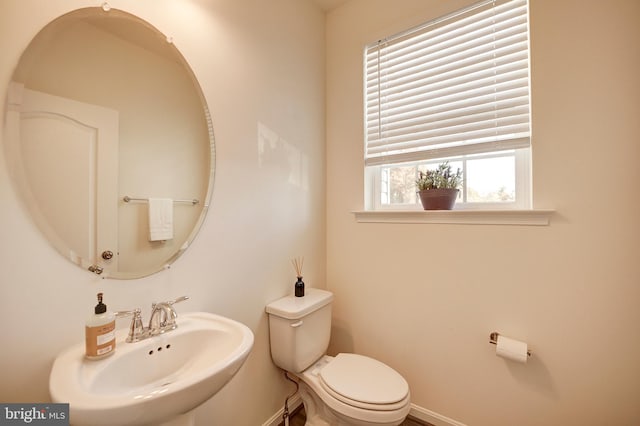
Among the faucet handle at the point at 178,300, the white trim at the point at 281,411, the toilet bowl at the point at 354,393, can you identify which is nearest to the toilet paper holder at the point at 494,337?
the toilet bowl at the point at 354,393

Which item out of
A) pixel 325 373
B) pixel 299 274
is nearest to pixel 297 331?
pixel 325 373

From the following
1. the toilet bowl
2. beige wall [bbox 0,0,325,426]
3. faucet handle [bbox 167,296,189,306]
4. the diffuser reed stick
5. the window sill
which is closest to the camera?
beige wall [bbox 0,0,325,426]

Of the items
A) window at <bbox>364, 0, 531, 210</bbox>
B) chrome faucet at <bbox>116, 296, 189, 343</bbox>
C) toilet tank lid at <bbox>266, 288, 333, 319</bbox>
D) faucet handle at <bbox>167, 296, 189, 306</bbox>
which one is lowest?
toilet tank lid at <bbox>266, 288, 333, 319</bbox>

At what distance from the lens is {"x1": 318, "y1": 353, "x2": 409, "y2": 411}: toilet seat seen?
1111 millimetres

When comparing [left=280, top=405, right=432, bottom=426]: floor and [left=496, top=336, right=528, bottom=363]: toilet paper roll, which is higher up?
[left=496, top=336, right=528, bottom=363]: toilet paper roll

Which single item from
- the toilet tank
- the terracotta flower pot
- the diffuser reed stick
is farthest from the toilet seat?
the terracotta flower pot

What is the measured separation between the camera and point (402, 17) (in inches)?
62.8

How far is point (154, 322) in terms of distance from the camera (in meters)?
0.95

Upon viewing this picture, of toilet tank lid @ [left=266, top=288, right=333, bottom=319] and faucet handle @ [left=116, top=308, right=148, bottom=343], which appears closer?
faucet handle @ [left=116, top=308, right=148, bottom=343]

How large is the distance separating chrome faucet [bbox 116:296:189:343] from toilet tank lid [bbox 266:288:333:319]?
1.65 ft

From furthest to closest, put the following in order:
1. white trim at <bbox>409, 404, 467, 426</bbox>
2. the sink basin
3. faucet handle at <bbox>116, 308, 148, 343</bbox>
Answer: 1. white trim at <bbox>409, 404, 467, 426</bbox>
2. faucet handle at <bbox>116, 308, 148, 343</bbox>
3. the sink basin

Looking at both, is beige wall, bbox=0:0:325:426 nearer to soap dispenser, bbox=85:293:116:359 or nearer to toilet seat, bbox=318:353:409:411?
soap dispenser, bbox=85:293:116:359

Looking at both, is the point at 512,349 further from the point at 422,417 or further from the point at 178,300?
the point at 178,300

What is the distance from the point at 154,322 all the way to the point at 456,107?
1.72 m
